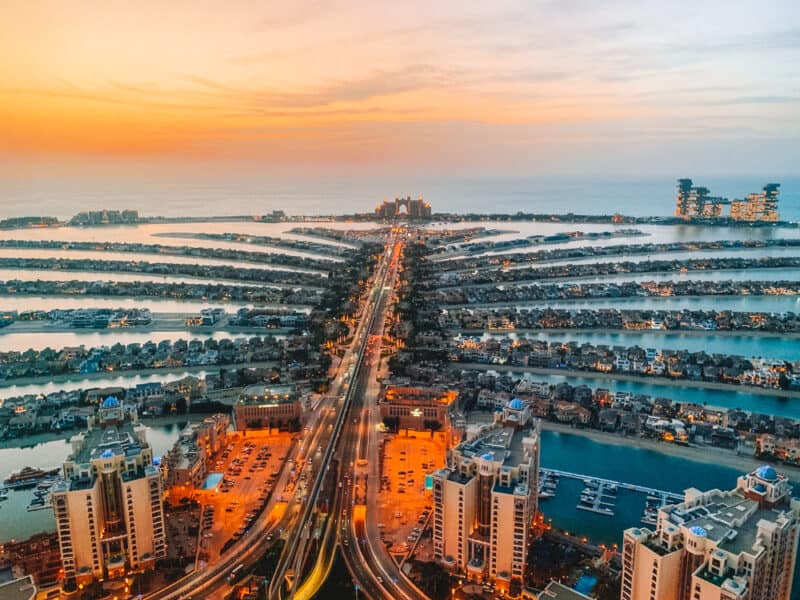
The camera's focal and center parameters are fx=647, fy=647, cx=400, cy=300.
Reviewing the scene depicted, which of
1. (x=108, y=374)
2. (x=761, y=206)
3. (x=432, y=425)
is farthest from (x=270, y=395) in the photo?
(x=761, y=206)

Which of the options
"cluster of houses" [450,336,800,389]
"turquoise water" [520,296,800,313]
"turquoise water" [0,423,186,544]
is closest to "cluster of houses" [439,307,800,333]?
"turquoise water" [520,296,800,313]

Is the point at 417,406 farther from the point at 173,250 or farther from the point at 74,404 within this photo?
the point at 173,250

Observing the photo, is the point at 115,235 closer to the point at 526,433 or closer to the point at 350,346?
the point at 350,346

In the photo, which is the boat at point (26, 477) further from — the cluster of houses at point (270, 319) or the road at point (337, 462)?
the cluster of houses at point (270, 319)

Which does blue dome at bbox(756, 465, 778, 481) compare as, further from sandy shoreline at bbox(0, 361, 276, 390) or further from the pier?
sandy shoreline at bbox(0, 361, 276, 390)

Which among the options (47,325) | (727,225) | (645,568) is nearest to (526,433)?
(645,568)

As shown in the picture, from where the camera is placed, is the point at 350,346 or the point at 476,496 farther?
the point at 350,346
